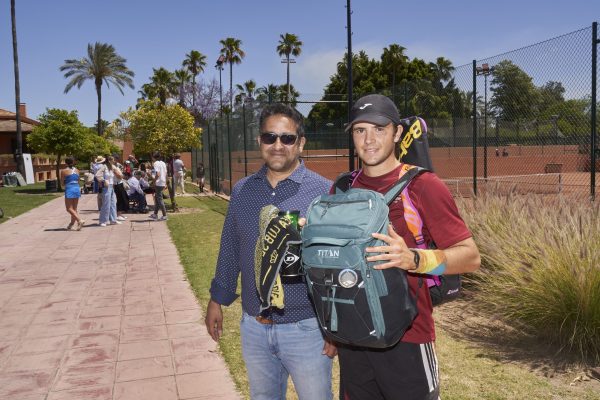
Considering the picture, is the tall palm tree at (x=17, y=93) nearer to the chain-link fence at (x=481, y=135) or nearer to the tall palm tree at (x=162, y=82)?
the chain-link fence at (x=481, y=135)

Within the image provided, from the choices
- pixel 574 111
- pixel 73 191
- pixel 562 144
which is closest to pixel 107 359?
pixel 73 191

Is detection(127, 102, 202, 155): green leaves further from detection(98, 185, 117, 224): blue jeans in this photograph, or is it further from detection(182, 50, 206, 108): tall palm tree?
detection(182, 50, 206, 108): tall palm tree

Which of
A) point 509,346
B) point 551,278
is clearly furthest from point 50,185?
point 551,278

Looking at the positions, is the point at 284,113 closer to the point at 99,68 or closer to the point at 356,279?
the point at 356,279

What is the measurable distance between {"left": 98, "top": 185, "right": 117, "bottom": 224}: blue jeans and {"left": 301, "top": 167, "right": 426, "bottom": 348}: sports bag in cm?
1293

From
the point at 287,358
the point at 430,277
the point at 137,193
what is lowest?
the point at 287,358

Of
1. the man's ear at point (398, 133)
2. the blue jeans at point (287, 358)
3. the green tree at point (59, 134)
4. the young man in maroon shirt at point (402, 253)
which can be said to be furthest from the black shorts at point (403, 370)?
the green tree at point (59, 134)

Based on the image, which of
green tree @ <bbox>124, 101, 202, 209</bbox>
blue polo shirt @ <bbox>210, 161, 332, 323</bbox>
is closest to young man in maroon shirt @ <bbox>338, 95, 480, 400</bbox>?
blue polo shirt @ <bbox>210, 161, 332, 323</bbox>

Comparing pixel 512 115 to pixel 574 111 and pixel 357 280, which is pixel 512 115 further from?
pixel 357 280

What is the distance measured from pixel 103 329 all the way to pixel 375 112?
4634 mm

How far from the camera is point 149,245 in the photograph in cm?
1110

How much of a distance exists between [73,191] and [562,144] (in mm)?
15888

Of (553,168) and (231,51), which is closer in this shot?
(553,168)

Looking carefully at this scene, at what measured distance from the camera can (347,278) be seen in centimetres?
192
